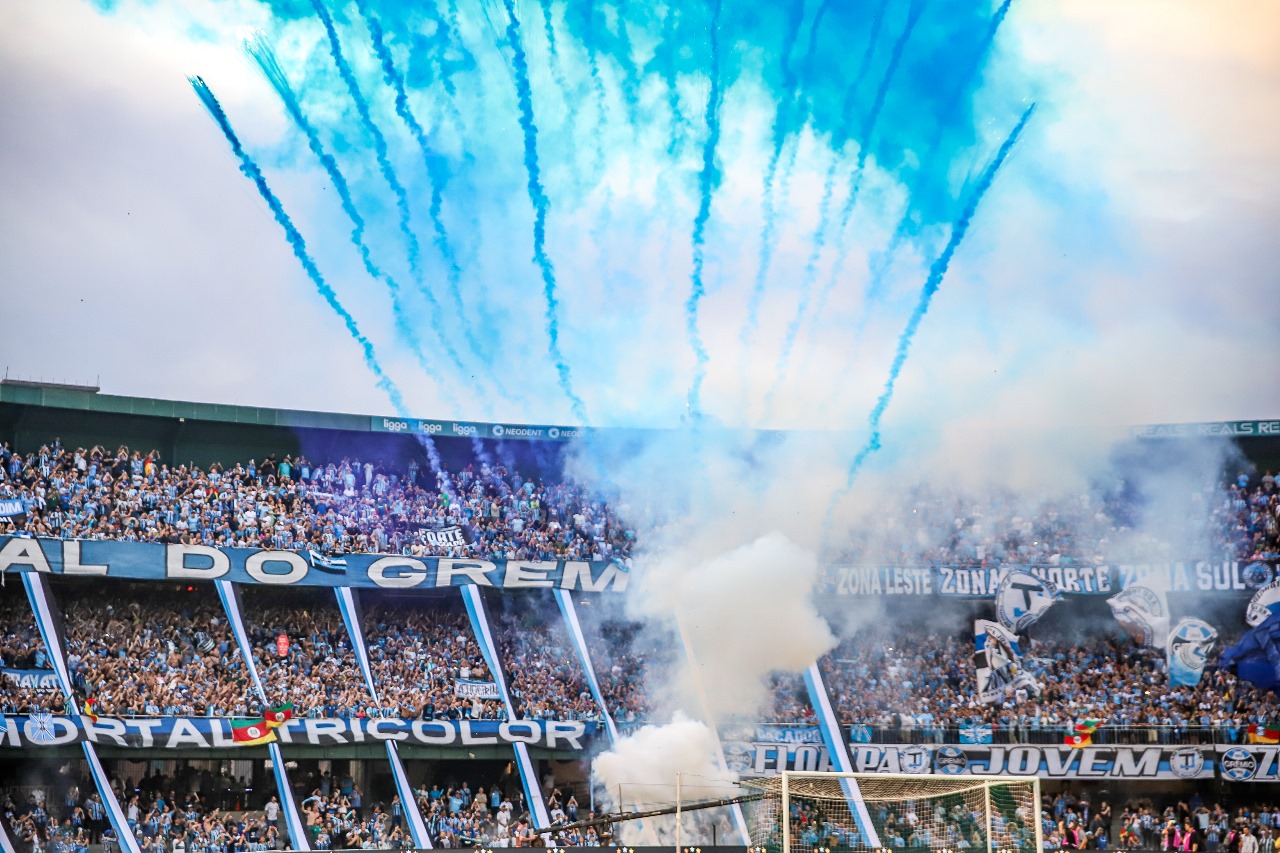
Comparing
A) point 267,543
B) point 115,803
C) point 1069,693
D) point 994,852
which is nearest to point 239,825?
point 115,803

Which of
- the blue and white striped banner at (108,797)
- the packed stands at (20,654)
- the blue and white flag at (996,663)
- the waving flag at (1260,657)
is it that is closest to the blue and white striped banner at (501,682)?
the blue and white striped banner at (108,797)

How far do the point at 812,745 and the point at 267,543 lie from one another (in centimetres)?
1794

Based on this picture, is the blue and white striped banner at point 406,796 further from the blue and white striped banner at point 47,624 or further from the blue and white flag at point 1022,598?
the blue and white flag at point 1022,598

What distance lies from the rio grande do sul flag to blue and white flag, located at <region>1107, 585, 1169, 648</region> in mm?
26506

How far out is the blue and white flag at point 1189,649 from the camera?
45656 millimetres

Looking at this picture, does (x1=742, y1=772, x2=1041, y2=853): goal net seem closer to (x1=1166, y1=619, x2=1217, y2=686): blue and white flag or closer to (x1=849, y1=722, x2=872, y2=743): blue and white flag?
(x1=849, y1=722, x2=872, y2=743): blue and white flag

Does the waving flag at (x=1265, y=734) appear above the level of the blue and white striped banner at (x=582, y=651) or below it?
below

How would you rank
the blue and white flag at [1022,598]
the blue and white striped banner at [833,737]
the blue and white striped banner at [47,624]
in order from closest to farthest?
the blue and white striped banner at [47,624]
the blue and white striped banner at [833,737]
the blue and white flag at [1022,598]

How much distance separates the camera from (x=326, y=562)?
45188 millimetres

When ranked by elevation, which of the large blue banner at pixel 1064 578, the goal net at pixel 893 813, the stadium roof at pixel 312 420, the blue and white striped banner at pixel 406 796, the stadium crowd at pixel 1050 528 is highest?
the stadium roof at pixel 312 420

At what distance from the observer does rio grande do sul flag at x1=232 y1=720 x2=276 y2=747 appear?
42469mm

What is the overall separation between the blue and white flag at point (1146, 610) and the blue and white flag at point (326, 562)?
24.4m

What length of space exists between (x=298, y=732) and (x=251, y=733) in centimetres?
134

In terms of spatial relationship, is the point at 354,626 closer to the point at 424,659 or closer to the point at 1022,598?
the point at 424,659
